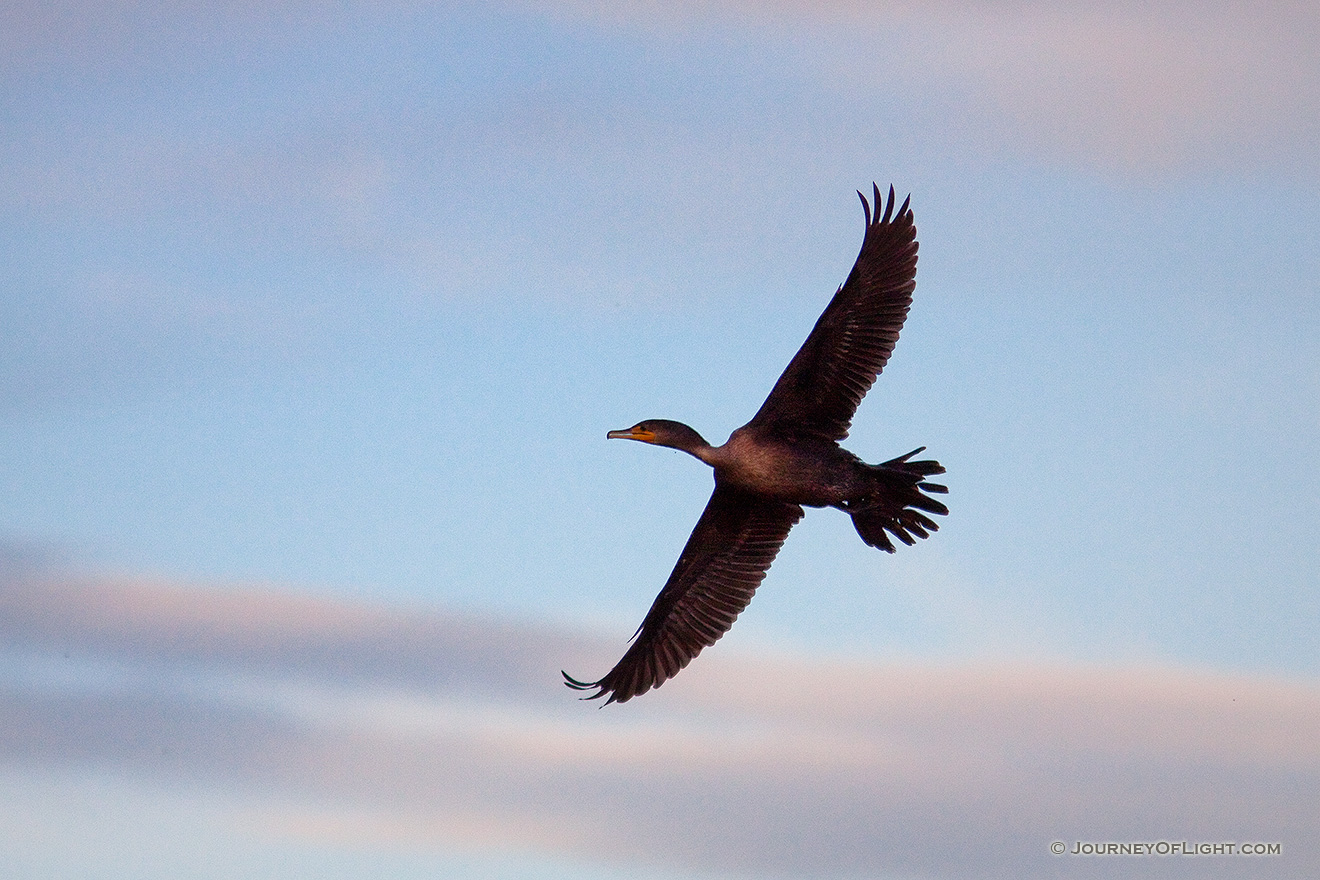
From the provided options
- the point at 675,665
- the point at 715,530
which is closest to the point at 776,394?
the point at 715,530

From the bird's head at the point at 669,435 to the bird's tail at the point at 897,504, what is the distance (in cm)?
132

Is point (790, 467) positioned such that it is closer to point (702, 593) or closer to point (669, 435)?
point (669, 435)

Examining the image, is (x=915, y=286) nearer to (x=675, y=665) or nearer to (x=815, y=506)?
(x=815, y=506)

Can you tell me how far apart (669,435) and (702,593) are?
1.75 m

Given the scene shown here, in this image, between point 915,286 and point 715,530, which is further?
point 715,530

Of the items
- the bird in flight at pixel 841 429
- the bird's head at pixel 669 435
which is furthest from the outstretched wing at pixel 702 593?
the bird's head at pixel 669 435

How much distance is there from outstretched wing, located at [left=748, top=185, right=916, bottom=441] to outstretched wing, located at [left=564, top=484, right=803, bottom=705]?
1180 millimetres

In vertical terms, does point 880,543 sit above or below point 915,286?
below

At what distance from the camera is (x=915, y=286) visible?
43.5 feet

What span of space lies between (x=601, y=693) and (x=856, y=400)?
340 centimetres

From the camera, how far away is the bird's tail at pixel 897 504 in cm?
1255

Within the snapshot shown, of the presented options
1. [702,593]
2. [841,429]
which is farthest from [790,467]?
[702,593]

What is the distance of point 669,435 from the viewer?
13203 mm

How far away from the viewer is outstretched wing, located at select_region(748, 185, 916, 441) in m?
13.1
